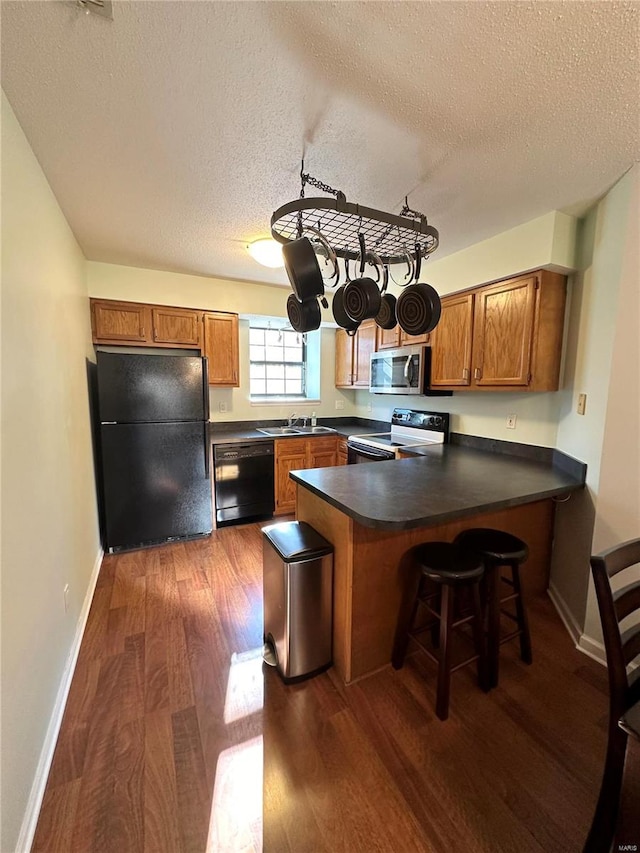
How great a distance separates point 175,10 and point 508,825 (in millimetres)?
2688

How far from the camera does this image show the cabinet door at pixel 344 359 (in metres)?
4.38

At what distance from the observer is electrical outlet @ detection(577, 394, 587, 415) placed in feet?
6.81

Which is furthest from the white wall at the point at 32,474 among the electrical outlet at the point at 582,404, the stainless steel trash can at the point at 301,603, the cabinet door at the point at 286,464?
the electrical outlet at the point at 582,404

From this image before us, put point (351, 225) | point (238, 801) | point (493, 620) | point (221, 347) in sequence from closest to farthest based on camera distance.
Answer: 1. point (238, 801)
2. point (493, 620)
3. point (351, 225)
4. point (221, 347)

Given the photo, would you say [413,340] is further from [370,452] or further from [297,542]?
[297,542]

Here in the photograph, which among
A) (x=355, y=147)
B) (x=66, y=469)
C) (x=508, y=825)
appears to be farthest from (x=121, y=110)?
(x=508, y=825)

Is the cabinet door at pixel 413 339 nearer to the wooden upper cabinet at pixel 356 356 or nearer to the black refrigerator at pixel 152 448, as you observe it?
the wooden upper cabinet at pixel 356 356

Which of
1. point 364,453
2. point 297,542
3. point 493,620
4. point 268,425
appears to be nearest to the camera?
point 493,620

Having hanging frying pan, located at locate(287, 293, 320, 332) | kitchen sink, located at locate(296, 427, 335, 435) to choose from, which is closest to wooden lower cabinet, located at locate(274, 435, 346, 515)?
kitchen sink, located at locate(296, 427, 335, 435)

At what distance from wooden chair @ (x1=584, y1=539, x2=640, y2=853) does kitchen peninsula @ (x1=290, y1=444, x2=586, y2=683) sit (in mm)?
555

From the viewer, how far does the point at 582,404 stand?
6.91ft

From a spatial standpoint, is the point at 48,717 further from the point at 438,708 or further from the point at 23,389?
the point at 438,708

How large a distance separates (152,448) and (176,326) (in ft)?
4.00

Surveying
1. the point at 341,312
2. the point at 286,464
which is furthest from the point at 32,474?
the point at 286,464
